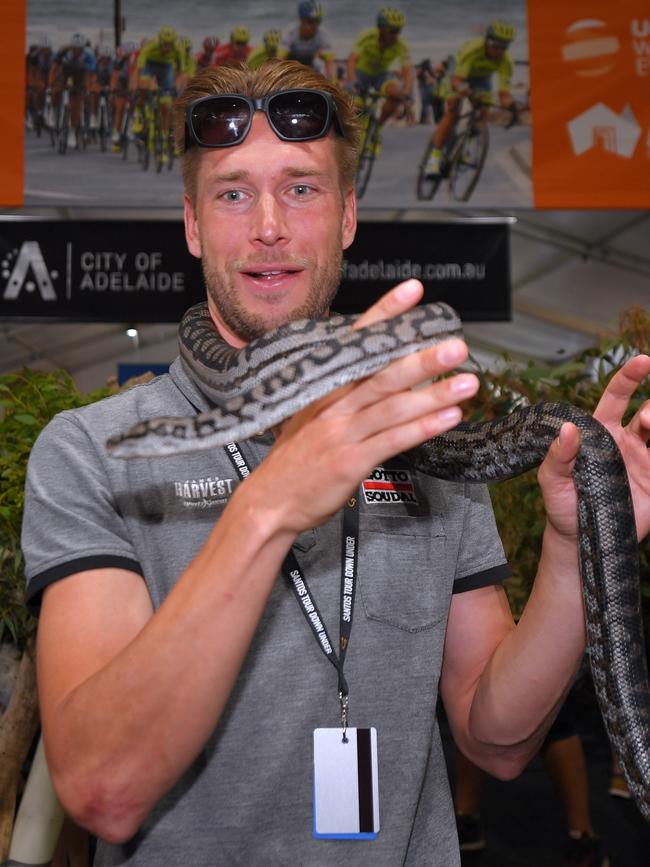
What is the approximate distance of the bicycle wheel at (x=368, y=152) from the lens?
23.4ft

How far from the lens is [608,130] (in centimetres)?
670

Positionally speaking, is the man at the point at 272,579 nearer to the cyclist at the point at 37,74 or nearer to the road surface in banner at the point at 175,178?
the road surface in banner at the point at 175,178

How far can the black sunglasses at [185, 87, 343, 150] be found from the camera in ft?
7.48

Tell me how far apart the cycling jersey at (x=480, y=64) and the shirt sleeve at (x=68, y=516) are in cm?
589

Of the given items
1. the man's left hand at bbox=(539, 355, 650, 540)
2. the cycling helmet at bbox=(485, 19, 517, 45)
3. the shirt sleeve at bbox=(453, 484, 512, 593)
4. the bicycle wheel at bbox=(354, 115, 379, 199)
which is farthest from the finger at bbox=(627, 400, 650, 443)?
the cycling helmet at bbox=(485, 19, 517, 45)

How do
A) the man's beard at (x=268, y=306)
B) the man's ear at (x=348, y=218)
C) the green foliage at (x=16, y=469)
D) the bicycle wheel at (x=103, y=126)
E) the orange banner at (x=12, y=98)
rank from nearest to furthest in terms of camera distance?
the man's beard at (x=268, y=306) → the man's ear at (x=348, y=218) → the green foliage at (x=16, y=469) → the orange banner at (x=12, y=98) → the bicycle wheel at (x=103, y=126)

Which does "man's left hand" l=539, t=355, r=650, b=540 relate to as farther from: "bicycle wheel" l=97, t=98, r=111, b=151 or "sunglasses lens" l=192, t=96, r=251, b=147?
"bicycle wheel" l=97, t=98, r=111, b=151

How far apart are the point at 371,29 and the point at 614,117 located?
194 centimetres

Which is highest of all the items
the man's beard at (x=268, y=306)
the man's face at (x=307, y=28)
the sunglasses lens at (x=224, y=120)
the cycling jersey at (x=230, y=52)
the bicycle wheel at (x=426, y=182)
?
the man's face at (x=307, y=28)

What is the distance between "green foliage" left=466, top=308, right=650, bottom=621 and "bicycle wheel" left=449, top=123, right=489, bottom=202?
→ 9.52ft

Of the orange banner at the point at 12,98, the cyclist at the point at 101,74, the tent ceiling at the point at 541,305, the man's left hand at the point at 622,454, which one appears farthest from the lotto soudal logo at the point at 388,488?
the tent ceiling at the point at 541,305

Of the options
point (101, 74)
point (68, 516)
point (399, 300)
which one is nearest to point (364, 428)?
point (399, 300)

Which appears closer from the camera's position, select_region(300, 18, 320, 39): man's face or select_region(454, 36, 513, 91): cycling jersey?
select_region(454, 36, 513, 91): cycling jersey

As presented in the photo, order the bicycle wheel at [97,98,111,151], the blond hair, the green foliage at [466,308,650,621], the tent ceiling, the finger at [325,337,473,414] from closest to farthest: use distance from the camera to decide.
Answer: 1. the finger at [325,337,473,414]
2. the blond hair
3. the green foliage at [466,308,650,621]
4. the bicycle wheel at [97,98,111,151]
5. the tent ceiling
